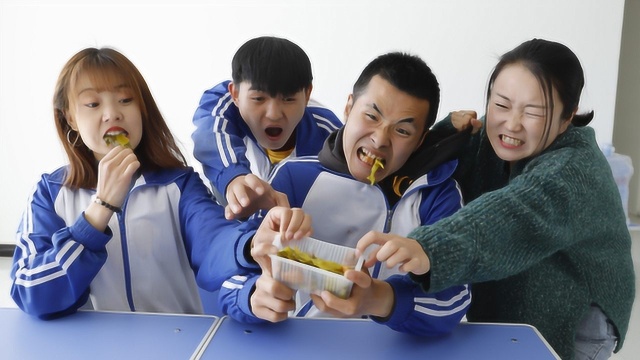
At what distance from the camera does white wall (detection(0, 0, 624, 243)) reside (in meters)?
3.57

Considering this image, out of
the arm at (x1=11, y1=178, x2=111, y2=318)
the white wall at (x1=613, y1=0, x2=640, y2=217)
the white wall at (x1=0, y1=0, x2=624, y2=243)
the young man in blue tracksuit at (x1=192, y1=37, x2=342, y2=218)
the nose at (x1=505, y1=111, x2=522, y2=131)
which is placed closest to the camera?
the arm at (x1=11, y1=178, x2=111, y2=318)

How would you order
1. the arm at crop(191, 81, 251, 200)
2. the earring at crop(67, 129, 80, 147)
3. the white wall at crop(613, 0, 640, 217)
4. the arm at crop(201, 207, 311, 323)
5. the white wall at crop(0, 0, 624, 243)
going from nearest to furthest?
1. the arm at crop(201, 207, 311, 323)
2. the earring at crop(67, 129, 80, 147)
3. the arm at crop(191, 81, 251, 200)
4. the white wall at crop(0, 0, 624, 243)
5. the white wall at crop(613, 0, 640, 217)

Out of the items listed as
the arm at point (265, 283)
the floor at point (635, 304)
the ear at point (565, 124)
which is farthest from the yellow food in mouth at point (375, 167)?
the floor at point (635, 304)

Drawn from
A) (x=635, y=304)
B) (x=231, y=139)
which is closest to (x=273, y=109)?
(x=231, y=139)

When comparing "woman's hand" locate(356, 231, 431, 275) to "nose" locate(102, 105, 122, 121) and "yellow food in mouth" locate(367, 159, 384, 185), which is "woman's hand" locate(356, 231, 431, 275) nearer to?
"yellow food in mouth" locate(367, 159, 384, 185)

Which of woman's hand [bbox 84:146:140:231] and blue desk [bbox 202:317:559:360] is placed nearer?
blue desk [bbox 202:317:559:360]

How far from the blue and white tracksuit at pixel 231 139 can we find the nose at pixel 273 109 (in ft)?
0.41

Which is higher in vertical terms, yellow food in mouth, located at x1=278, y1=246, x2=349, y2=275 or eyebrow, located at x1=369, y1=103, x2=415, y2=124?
eyebrow, located at x1=369, y1=103, x2=415, y2=124

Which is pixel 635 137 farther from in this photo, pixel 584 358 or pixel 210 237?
pixel 210 237

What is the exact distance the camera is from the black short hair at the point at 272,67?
1836 mm

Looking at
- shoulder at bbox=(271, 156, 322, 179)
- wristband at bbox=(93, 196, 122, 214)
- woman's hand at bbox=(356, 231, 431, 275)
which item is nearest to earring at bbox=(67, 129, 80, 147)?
wristband at bbox=(93, 196, 122, 214)

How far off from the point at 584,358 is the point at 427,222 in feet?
1.84

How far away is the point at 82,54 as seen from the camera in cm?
145

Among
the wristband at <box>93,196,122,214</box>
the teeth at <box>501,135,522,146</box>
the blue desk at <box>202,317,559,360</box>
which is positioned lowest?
the blue desk at <box>202,317,559,360</box>
